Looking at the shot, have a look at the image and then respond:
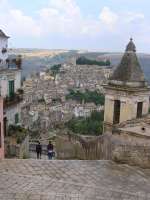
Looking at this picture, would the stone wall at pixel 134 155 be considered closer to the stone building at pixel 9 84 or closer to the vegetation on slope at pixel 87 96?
the stone building at pixel 9 84

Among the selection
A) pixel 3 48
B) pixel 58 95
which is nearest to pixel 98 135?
pixel 3 48

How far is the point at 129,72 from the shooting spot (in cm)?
1739

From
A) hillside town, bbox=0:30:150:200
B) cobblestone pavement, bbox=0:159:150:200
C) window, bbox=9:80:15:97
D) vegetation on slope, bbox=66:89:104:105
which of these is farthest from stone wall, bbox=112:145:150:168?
vegetation on slope, bbox=66:89:104:105

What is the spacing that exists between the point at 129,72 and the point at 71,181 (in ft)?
36.3

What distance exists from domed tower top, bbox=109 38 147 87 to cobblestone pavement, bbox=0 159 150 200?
9541mm

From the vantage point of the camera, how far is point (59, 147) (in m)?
14.7

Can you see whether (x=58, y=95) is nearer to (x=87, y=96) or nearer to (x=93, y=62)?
(x=87, y=96)

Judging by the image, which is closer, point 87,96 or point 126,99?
point 126,99

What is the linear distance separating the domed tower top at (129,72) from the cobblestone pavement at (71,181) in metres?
9.54

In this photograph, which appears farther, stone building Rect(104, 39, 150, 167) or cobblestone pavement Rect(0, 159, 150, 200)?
stone building Rect(104, 39, 150, 167)

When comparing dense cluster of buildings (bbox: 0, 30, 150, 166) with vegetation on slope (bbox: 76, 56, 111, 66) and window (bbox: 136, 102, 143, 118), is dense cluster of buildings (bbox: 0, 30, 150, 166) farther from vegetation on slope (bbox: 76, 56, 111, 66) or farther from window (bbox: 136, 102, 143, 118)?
vegetation on slope (bbox: 76, 56, 111, 66)

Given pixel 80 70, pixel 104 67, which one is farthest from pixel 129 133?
pixel 80 70

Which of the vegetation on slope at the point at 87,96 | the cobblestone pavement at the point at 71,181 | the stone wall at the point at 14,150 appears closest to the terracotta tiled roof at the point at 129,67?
the stone wall at the point at 14,150

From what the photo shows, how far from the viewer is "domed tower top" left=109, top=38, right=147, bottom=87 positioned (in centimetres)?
1725
